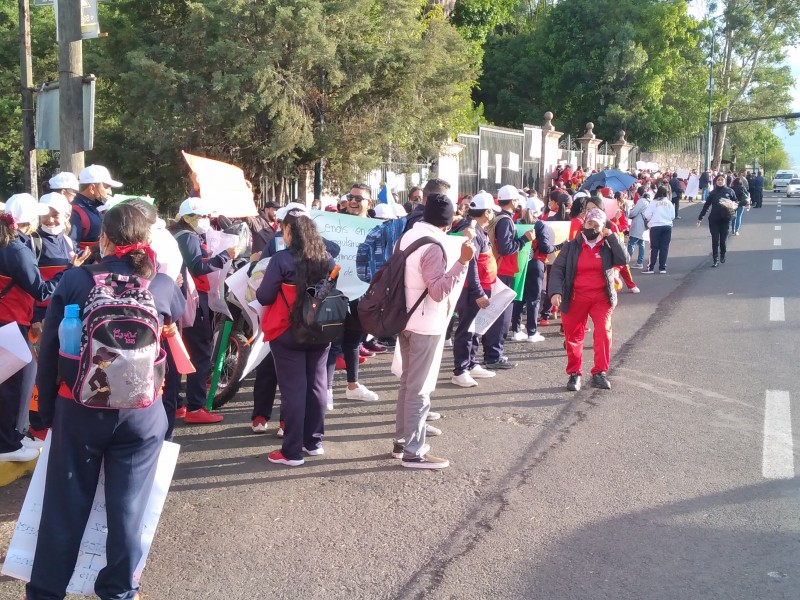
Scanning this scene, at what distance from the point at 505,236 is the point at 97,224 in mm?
3843

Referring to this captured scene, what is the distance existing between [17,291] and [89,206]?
1.61 meters

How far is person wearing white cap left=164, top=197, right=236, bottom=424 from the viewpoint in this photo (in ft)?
21.0

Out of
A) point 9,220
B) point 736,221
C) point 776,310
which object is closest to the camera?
point 9,220

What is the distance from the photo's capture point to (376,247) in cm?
764

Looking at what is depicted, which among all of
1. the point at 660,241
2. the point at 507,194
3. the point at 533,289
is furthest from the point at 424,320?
the point at 660,241

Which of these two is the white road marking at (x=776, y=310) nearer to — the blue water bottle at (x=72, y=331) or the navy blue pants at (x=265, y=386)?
the navy blue pants at (x=265, y=386)

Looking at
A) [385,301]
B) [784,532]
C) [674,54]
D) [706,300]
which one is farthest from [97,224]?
[674,54]

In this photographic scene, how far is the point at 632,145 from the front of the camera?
42625mm

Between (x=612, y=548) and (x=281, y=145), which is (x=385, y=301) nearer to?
(x=612, y=548)

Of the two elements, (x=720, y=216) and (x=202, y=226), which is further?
(x=720, y=216)

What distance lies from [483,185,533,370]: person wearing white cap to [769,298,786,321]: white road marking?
4.48 m

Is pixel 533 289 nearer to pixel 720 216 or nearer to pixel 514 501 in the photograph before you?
pixel 514 501

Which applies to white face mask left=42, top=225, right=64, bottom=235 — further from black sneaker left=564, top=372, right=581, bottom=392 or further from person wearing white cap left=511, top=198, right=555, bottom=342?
person wearing white cap left=511, top=198, right=555, bottom=342

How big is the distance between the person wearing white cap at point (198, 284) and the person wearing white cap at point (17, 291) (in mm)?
1001
